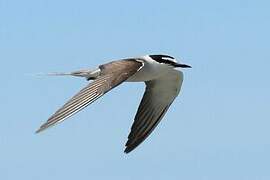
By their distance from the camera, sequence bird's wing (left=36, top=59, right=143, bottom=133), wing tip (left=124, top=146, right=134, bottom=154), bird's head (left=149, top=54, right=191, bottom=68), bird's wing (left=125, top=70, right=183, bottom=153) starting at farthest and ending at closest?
1. bird's wing (left=125, top=70, right=183, bottom=153)
2. wing tip (left=124, top=146, right=134, bottom=154)
3. bird's head (left=149, top=54, right=191, bottom=68)
4. bird's wing (left=36, top=59, right=143, bottom=133)

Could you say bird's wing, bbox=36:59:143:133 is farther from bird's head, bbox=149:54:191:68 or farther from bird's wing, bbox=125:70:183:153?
bird's wing, bbox=125:70:183:153

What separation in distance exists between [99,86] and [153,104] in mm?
4615

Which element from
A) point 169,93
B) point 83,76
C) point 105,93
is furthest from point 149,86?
point 105,93

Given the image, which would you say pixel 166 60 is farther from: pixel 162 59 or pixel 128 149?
pixel 128 149

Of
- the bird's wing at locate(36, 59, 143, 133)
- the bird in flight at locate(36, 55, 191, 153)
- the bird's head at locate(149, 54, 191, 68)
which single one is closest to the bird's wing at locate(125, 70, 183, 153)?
the bird in flight at locate(36, 55, 191, 153)

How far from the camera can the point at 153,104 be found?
2323 centimetres

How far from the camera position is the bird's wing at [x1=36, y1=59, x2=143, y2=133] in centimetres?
1719

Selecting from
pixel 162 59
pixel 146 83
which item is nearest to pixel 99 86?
pixel 162 59

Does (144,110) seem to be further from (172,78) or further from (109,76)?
(109,76)

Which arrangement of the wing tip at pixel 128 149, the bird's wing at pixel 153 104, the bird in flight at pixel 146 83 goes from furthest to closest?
the bird's wing at pixel 153 104
the wing tip at pixel 128 149
the bird in flight at pixel 146 83

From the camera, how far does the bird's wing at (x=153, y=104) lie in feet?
74.8

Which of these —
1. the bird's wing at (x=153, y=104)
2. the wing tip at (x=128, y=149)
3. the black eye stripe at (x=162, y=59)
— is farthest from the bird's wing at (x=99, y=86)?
the wing tip at (x=128, y=149)

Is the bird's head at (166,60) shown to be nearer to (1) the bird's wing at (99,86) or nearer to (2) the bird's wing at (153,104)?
(2) the bird's wing at (153,104)

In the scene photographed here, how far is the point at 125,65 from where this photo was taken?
20359 mm
